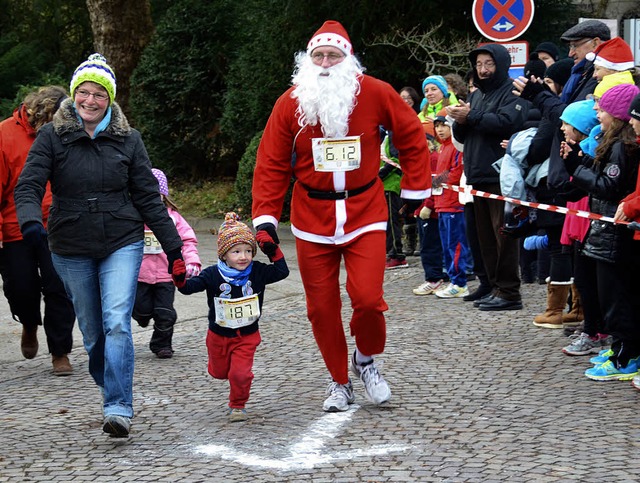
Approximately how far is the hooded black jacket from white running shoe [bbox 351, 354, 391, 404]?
3518 mm

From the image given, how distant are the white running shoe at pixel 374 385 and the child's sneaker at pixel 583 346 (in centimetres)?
182

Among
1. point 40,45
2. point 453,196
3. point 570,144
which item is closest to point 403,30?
point 453,196

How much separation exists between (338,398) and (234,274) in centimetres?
95

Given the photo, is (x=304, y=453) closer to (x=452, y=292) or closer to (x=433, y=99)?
(x=452, y=292)

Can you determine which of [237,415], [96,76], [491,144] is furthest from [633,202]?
[491,144]

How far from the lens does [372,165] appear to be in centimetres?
653

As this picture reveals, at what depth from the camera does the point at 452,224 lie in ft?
35.8

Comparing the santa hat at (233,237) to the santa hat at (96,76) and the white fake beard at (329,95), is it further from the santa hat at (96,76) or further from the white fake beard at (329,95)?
the santa hat at (96,76)

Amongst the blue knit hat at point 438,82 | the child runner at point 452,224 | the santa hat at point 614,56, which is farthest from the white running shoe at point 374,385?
the blue knit hat at point 438,82

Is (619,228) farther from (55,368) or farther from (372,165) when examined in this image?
(55,368)

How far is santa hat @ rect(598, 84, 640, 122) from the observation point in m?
6.98

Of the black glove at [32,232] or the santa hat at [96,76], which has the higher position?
the santa hat at [96,76]

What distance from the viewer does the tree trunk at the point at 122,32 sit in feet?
66.6

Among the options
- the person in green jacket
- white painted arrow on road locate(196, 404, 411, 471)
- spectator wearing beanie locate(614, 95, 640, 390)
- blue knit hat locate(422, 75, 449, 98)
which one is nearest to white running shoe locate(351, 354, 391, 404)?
white painted arrow on road locate(196, 404, 411, 471)
